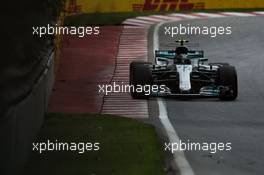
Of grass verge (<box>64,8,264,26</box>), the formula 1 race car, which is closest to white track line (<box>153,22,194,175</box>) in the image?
the formula 1 race car

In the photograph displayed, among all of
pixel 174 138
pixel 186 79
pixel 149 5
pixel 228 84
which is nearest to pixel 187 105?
pixel 186 79

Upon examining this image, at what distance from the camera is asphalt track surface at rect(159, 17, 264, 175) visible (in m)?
10.6

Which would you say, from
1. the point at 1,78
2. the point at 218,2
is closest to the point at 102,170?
the point at 1,78

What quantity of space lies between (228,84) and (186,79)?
35.8 inches

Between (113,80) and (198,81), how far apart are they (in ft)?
11.7

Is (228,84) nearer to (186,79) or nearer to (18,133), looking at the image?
(186,79)

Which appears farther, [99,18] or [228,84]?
[99,18]

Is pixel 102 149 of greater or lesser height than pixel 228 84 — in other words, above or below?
above

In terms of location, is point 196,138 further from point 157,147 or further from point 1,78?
point 1,78

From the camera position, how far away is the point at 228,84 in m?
17.5

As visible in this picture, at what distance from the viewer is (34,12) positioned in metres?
10.3

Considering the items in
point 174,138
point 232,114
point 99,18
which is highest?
point 174,138

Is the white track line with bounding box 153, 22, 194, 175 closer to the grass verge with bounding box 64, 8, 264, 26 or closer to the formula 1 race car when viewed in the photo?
the formula 1 race car

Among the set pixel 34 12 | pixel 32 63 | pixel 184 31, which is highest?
pixel 34 12
